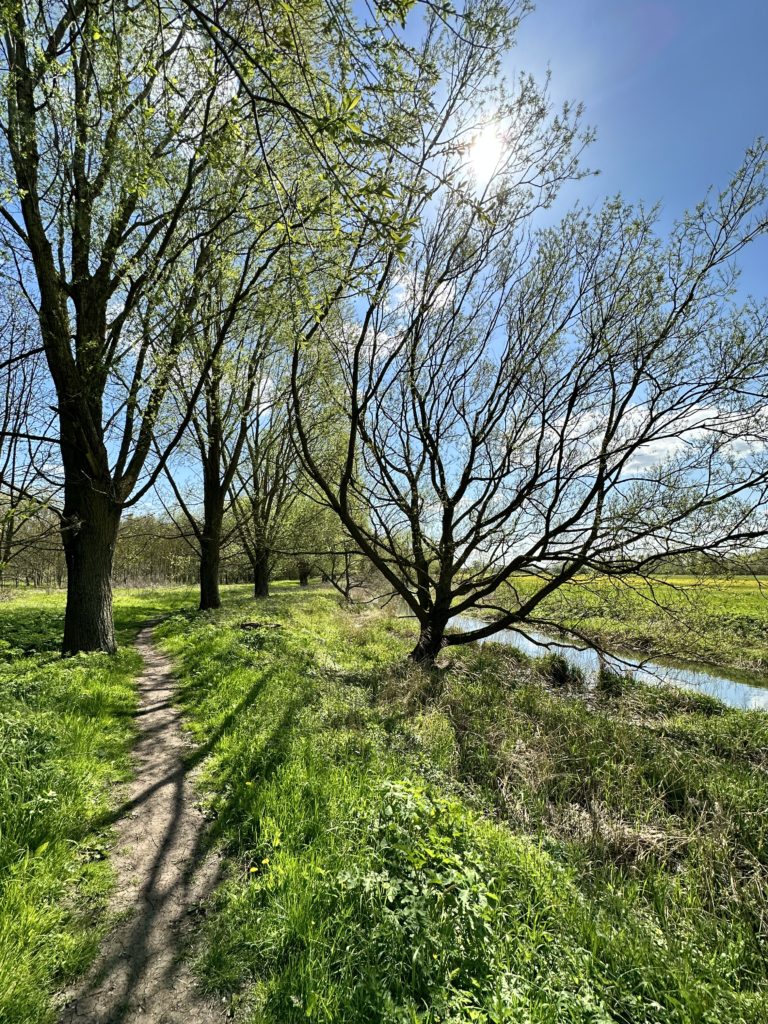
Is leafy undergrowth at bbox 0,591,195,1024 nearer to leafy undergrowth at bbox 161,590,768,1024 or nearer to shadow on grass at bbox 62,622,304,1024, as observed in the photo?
shadow on grass at bbox 62,622,304,1024

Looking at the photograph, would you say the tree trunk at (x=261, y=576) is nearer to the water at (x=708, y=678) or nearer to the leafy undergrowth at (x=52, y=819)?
the water at (x=708, y=678)

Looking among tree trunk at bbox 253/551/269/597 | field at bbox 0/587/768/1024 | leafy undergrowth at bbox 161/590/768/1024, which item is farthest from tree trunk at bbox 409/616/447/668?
tree trunk at bbox 253/551/269/597

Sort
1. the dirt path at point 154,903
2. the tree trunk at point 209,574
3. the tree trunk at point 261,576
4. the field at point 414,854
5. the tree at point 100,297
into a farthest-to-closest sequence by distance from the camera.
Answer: the tree trunk at point 261,576
the tree trunk at point 209,574
the tree at point 100,297
the field at point 414,854
the dirt path at point 154,903

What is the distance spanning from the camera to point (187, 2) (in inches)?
88.8

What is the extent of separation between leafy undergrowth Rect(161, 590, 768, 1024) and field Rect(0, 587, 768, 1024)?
17mm

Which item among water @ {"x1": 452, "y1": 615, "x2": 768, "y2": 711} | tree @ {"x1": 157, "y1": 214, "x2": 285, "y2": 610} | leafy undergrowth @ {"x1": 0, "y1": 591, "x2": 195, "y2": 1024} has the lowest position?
water @ {"x1": 452, "y1": 615, "x2": 768, "y2": 711}

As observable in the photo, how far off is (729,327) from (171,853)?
959 cm

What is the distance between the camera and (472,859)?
10.6 feet

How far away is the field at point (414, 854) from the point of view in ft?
8.21

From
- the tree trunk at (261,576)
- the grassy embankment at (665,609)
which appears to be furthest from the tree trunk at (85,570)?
the tree trunk at (261,576)

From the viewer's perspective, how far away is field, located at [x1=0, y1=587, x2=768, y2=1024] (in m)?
2.50

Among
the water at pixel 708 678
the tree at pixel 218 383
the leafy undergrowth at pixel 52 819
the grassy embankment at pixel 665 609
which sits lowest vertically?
the water at pixel 708 678

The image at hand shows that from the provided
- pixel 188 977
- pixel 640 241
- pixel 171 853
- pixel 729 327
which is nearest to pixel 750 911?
pixel 188 977

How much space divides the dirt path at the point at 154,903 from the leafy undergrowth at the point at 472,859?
171 mm
